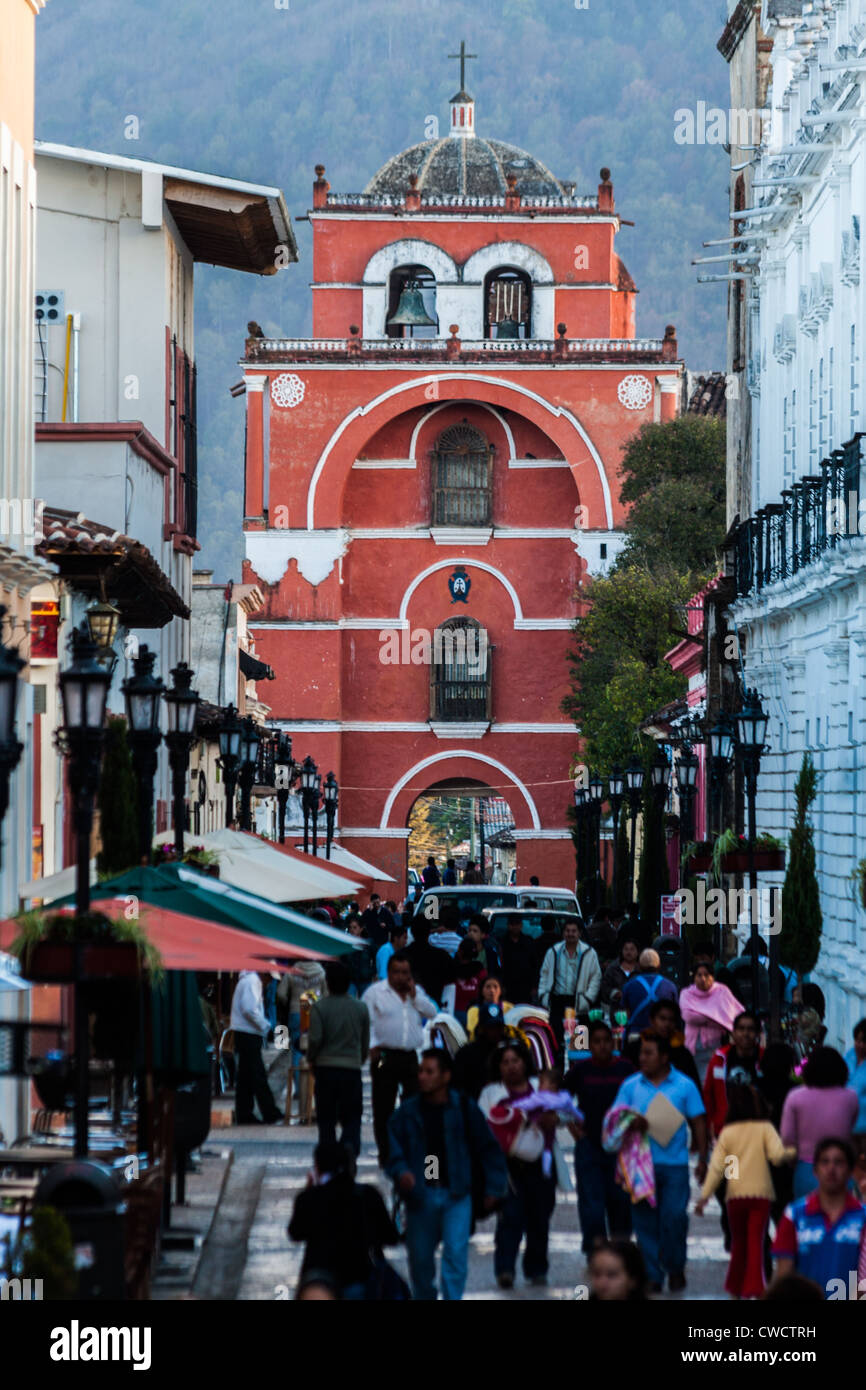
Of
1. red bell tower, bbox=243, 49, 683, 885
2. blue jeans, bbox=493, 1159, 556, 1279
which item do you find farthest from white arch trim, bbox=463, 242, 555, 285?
blue jeans, bbox=493, 1159, 556, 1279

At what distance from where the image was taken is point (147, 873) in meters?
14.5

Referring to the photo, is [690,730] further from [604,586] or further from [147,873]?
Answer: [147,873]

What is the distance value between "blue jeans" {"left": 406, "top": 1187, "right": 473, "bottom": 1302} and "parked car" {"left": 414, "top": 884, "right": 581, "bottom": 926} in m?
17.5

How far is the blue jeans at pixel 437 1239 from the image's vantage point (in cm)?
1130

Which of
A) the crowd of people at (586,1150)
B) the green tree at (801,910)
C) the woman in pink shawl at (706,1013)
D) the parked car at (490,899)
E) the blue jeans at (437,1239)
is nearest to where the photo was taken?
the crowd of people at (586,1150)

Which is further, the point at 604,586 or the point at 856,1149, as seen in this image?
the point at 604,586

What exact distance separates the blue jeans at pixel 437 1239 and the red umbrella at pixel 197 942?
67.3 inches

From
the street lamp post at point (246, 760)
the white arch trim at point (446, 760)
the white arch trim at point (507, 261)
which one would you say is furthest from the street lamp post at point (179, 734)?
the white arch trim at point (507, 261)

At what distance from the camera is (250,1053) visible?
61.9ft

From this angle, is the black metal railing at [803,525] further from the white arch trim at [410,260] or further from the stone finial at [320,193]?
the stone finial at [320,193]

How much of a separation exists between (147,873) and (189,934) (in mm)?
1625

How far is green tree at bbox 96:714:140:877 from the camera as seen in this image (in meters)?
19.4

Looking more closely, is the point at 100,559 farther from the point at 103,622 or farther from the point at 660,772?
the point at 660,772
